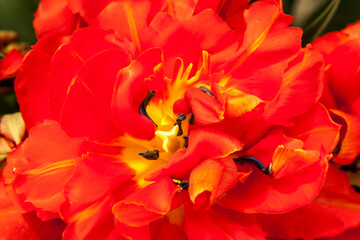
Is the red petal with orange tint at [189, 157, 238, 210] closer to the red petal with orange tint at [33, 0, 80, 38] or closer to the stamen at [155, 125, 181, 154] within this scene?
the stamen at [155, 125, 181, 154]

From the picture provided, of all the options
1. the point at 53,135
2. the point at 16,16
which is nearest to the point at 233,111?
the point at 53,135

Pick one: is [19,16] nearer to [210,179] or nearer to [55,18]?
[55,18]

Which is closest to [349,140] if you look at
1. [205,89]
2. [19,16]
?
[205,89]

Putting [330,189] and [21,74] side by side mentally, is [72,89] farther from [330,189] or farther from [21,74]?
[330,189]

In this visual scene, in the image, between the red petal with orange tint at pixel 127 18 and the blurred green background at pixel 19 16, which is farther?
the blurred green background at pixel 19 16

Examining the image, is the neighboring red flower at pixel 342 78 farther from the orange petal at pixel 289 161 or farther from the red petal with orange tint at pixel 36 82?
the red petal with orange tint at pixel 36 82

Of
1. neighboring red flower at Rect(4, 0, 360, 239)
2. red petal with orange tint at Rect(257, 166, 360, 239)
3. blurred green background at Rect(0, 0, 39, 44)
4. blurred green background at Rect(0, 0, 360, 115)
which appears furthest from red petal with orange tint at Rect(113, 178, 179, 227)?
blurred green background at Rect(0, 0, 39, 44)

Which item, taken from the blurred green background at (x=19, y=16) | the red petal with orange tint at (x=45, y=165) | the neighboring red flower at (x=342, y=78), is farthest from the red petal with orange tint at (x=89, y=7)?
the blurred green background at (x=19, y=16)
